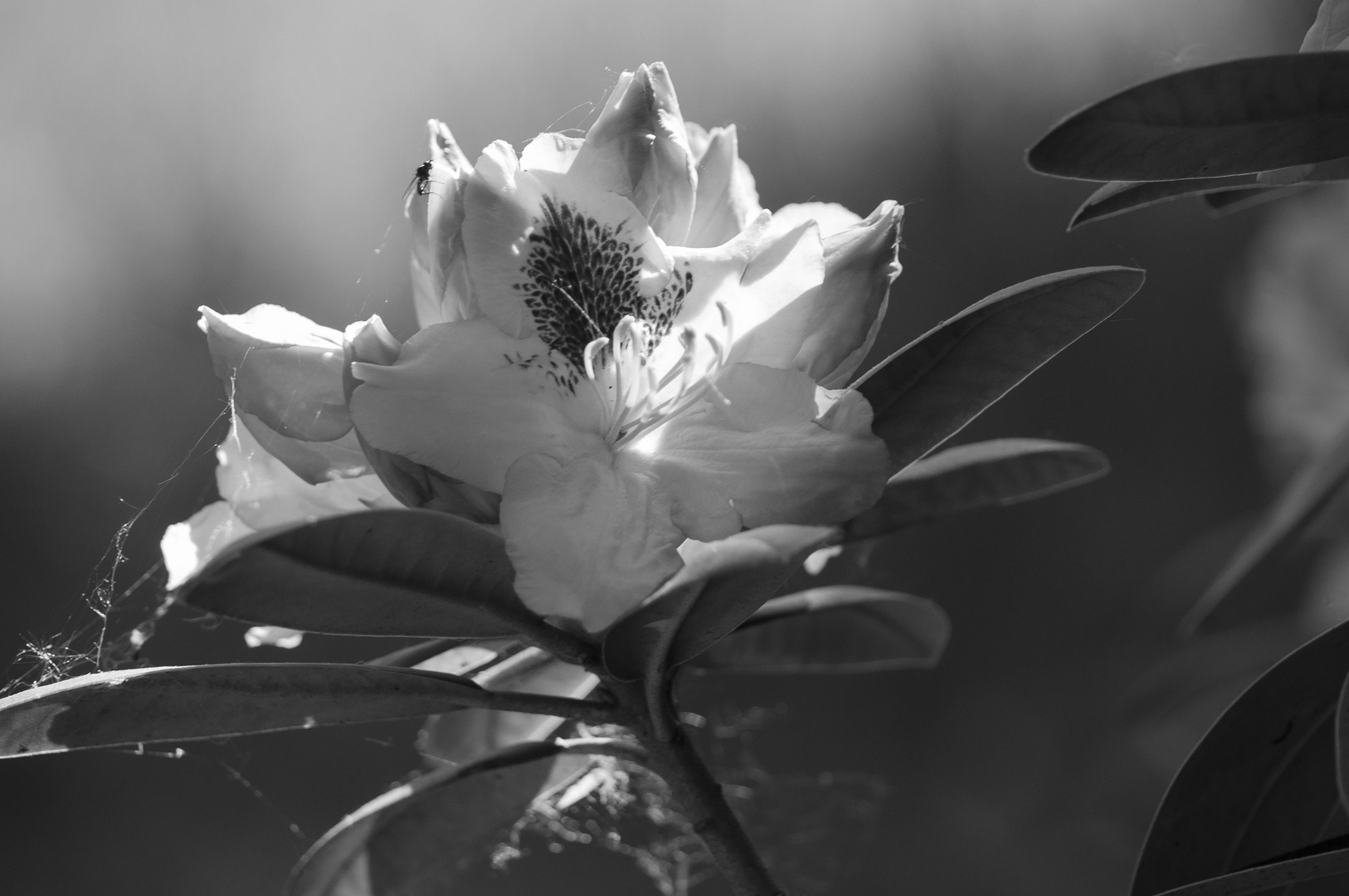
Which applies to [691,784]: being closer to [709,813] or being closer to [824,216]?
[709,813]

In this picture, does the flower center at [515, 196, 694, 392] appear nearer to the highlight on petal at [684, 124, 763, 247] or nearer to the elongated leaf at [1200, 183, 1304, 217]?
the highlight on petal at [684, 124, 763, 247]

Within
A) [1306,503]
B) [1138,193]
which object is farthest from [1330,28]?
[1306,503]

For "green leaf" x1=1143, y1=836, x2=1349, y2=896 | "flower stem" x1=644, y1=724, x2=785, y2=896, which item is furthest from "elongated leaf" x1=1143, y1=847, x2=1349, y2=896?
"flower stem" x1=644, y1=724, x2=785, y2=896

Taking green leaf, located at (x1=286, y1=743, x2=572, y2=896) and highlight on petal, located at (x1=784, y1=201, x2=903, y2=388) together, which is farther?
green leaf, located at (x1=286, y1=743, x2=572, y2=896)

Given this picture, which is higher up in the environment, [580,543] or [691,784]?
[580,543]

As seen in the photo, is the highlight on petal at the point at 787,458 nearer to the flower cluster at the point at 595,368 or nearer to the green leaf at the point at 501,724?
the flower cluster at the point at 595,368

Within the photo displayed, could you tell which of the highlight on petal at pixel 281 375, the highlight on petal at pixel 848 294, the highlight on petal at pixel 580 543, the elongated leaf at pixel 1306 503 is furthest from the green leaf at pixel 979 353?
the elongated leaf at pixel 1306 503
